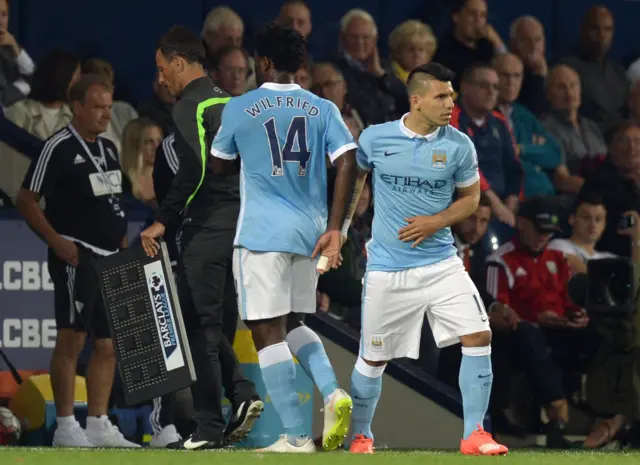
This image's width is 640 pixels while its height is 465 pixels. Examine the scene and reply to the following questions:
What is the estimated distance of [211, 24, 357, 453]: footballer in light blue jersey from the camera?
7.23 m

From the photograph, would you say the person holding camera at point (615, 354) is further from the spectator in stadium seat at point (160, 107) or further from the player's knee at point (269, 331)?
the player's knee at point (269, 331)

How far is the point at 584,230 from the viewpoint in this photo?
10.7m

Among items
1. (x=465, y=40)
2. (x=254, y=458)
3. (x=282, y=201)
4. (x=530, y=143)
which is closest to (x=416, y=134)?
(x=282, y=201)

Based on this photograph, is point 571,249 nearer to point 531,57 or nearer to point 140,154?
point 531,57

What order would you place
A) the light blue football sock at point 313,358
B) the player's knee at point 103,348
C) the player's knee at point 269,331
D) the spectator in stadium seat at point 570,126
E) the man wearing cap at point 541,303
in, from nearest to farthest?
the light blue football sock at point 313,358
the player's knee at point 269,331
the player's knee at point 103,348
the man wearing cap at point 541,303
the spectator in stadium seat at point 570,126

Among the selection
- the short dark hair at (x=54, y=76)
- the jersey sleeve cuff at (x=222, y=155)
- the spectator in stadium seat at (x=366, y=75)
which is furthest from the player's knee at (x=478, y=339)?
the short dark hair at (x=54, y=76)

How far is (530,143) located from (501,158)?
0.44 m

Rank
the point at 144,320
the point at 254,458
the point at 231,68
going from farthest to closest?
the point at 231,68
the point at 144,320
the point at 254,458

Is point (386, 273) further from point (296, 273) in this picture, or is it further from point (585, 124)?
point (585, 124)

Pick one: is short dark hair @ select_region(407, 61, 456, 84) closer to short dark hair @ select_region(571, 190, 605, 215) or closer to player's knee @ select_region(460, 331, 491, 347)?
player's knee @ select_region(460, 331, 491, 347)

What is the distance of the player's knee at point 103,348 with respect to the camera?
933 centimetres

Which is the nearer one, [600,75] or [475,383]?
[475,383]

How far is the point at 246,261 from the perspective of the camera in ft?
23.9

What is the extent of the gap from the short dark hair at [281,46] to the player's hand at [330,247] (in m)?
0.79
